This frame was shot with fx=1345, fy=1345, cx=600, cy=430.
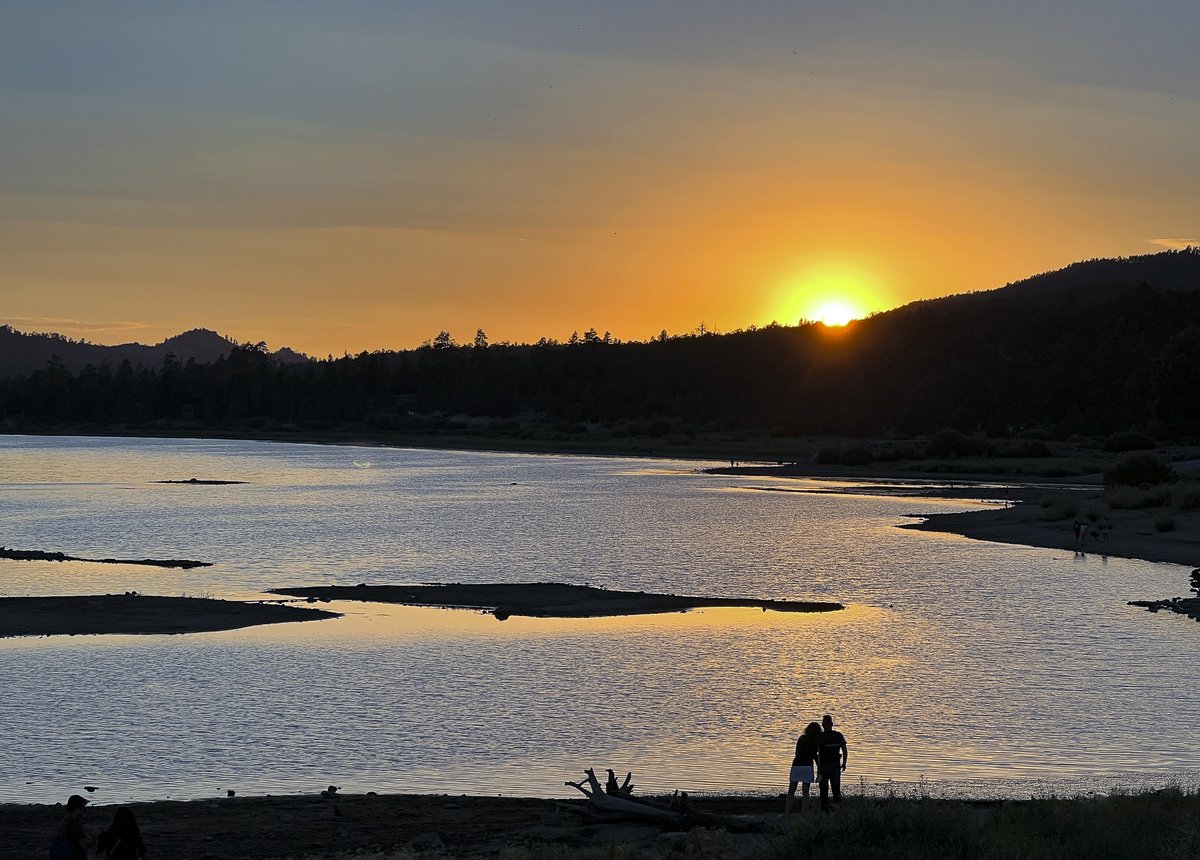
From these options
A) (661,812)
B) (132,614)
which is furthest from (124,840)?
(132,614)

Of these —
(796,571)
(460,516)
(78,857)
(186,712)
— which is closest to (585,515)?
(460,516)

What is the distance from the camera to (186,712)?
2670 centimetres

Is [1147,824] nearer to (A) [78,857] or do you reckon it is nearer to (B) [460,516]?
(A) [78,857]

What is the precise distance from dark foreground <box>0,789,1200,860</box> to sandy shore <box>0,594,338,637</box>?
683 inches

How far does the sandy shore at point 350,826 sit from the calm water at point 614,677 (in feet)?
4.91

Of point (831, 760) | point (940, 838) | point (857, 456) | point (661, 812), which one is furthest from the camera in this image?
point (857, 456)

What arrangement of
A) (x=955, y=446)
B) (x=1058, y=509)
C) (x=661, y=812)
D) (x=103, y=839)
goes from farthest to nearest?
1. (x=955, y=446)
2. (x=1058, y=509)
3. (x=661, y=812)
4. (x=103, y=839)

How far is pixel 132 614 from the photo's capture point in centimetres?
3800

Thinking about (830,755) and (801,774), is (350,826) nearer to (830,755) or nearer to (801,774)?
(801,774)

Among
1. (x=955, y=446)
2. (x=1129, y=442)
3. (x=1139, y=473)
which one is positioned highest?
(x=1129, y=442)

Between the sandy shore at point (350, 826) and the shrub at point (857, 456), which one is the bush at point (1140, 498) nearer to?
the sandy shore at point (350, 826)

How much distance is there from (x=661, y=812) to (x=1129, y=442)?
11524 cm

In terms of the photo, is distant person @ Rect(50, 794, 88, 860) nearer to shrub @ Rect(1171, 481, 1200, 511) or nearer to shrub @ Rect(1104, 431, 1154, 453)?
shrub @ Rect(1171, 481, 1200, 511)

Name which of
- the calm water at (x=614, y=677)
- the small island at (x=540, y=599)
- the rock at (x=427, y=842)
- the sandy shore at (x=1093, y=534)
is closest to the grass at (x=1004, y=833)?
the calm water at (x=614, y=677)
